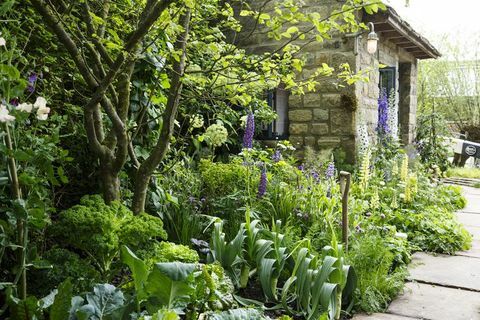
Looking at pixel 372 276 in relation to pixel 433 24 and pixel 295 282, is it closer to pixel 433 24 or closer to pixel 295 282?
pixel 295 282

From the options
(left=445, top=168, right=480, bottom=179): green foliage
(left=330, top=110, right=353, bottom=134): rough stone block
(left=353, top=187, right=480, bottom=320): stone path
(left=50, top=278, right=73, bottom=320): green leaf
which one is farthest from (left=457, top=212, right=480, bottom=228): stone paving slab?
(left=445, top=168, right=480, bottom=179): green foliage

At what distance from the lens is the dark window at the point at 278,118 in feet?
22.6

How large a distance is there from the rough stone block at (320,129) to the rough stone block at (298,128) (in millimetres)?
127

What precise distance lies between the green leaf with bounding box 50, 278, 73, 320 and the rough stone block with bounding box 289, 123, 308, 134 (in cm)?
529

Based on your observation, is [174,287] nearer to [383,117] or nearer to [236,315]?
[236,315]

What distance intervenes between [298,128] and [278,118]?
472 millimetres

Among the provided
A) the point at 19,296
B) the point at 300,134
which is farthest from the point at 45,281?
the point at 300,134

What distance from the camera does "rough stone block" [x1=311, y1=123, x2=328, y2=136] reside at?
6.48 metres

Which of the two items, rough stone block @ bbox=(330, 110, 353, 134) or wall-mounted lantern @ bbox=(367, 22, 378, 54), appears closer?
wall-mounted lantern @ bbox=(367, 22, 378, 54)

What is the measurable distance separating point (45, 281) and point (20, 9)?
6.13ft

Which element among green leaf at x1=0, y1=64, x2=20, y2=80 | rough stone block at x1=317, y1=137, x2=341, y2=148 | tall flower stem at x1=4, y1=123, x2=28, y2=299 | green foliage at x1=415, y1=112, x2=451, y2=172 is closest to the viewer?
green leaf at x1=0, y1=64, x2=20, y2=80

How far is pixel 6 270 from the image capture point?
2395mm

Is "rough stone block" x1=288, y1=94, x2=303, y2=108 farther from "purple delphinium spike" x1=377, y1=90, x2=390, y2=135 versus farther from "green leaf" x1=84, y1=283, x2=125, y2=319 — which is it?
"green leaf" x1=84, y1=283, x2=125, y2=319

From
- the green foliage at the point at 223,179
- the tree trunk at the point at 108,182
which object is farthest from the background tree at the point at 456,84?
the tree trunk at the point at 108,182
